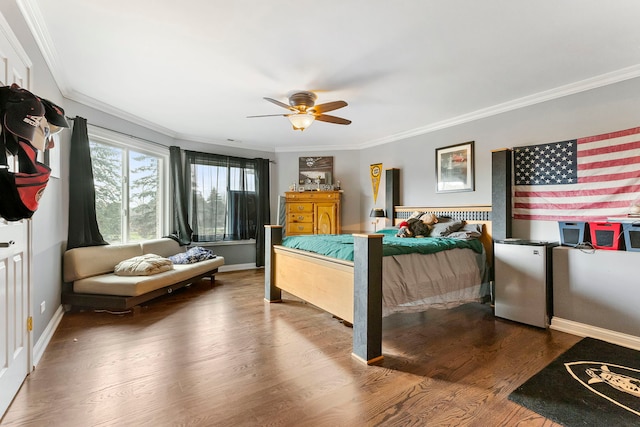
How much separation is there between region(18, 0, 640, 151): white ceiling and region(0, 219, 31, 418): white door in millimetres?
1595

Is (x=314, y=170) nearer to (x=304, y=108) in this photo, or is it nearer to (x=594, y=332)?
(x=304, y=108)

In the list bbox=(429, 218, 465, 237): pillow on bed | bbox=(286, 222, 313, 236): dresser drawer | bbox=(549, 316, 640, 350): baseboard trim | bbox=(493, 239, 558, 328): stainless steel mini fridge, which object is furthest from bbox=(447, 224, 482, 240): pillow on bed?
bbox=(286, 222, 313, 236): dresser drawer

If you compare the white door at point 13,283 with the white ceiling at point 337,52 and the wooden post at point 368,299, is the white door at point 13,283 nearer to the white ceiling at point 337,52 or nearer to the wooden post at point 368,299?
the white ceiling at point 337,52

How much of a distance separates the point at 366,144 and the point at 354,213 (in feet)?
4.67

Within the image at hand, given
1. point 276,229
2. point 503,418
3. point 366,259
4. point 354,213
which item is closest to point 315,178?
point 354,213

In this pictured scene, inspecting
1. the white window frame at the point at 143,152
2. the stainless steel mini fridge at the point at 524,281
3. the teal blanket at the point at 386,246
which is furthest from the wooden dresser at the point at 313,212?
the stainless steel mini fridge at the point at 524,281

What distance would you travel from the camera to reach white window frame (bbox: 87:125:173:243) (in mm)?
4086

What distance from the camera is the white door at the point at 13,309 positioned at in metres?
1.64

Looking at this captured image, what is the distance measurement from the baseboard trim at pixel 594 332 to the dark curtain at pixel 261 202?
15.9 ft

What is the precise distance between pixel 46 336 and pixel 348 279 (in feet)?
9.11

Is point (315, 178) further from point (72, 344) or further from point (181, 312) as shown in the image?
point (72, 344)

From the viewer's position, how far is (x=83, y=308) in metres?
3.57

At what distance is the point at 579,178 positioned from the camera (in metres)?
3.19

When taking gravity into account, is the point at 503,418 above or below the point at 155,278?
below
